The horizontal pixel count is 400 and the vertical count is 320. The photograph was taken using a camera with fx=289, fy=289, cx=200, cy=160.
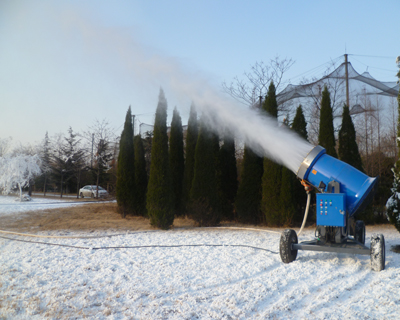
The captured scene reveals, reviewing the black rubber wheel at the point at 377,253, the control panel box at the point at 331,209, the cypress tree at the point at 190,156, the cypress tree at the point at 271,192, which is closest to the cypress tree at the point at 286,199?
the cypress tree at the point at 271,192

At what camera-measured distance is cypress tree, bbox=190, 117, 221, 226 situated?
10305 millimetres

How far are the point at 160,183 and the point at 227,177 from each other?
3851 mm

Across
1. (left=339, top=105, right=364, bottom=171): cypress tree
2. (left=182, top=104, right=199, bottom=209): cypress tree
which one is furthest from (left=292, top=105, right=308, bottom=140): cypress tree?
(left=182, top=104, right=199, bottom=209): cypress tree

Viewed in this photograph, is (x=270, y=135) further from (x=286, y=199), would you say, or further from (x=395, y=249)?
(x=286, y=199)

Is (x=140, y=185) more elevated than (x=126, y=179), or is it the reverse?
(x=126, y=179)

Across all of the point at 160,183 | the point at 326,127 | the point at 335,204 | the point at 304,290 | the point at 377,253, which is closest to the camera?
the point at 304,290

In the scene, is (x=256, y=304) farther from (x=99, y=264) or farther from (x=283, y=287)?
(x=99, y=264)

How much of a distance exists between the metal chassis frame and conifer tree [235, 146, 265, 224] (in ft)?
18.4

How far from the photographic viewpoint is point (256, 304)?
3.65 metres

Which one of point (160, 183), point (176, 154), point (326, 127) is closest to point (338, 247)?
point (160, 183)

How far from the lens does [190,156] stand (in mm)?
12484

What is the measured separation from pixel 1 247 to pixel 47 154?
31.7 m

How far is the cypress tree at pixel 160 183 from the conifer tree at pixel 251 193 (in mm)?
3117

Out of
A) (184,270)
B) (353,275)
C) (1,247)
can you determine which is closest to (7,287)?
(184,270)
